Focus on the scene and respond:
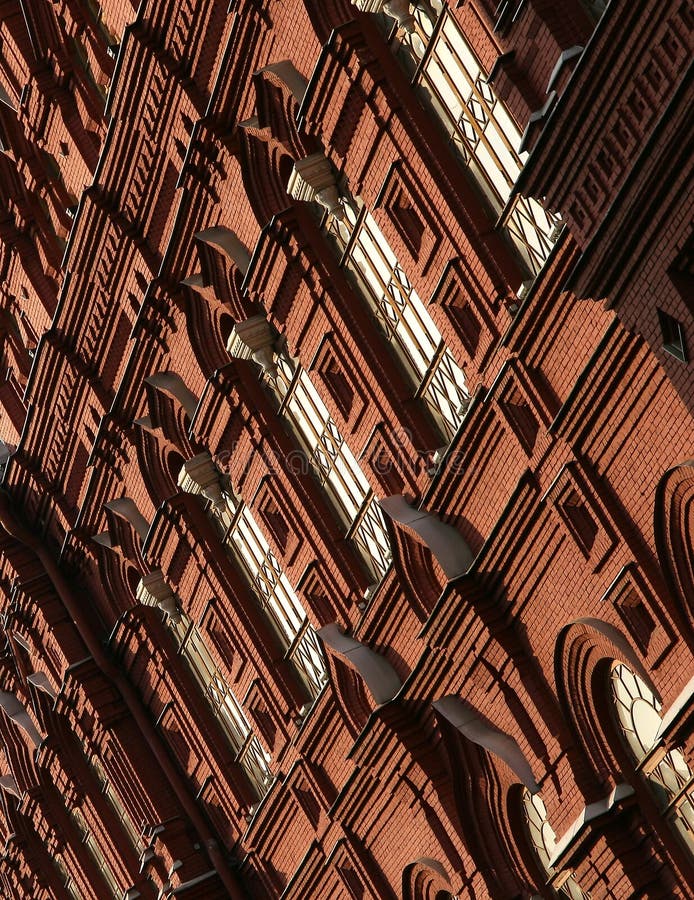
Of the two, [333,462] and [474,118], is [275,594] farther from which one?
[474,118]

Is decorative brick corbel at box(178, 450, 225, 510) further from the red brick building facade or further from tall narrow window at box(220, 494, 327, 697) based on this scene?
tall narrow window at box(220, 494, 327, 697)

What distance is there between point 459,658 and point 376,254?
13.1 ft

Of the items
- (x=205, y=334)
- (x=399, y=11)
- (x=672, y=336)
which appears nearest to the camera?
(x=672, y=336)

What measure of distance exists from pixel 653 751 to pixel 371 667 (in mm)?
3740

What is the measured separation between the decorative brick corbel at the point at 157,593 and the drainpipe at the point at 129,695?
1.95m

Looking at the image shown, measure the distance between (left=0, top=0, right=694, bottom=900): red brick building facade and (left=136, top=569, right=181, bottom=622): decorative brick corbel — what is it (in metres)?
0.06

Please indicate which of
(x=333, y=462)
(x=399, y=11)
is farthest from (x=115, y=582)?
(x=399, y=11)

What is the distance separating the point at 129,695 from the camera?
21.9m

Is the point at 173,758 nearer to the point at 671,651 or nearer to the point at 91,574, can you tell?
the point at 91,574

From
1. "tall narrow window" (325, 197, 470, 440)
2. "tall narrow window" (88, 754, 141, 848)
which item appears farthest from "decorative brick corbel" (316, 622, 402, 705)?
"tall narrow window" (88, 754, 141, 848)

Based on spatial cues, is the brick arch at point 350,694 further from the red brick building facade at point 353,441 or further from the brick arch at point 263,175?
the brick arch at point 263,175

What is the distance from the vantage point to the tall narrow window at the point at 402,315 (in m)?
15.1

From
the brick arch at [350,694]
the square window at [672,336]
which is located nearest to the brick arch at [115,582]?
A: the brick arch at [350,694]

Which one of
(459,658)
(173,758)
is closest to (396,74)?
(459,658)
